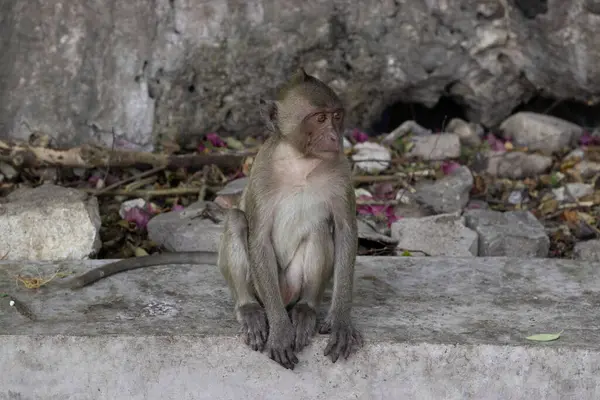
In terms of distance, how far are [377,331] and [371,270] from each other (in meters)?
0.82

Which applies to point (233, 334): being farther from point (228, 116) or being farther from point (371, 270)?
point (228, 116)

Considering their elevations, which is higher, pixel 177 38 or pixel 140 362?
pixel 177 38

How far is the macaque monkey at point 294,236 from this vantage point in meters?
3.49

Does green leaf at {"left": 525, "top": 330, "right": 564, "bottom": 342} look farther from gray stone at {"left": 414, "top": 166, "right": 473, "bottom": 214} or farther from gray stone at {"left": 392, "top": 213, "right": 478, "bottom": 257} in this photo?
gray stone at {"left": 414, "top": 166, "right": 473, "bottom": 214}

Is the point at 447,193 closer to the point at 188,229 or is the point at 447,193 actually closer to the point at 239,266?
the point at 188,229

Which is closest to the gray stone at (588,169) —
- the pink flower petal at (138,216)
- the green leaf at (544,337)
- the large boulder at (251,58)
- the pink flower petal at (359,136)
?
the large boulder at (251,58)

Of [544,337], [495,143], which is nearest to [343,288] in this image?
[544,337]

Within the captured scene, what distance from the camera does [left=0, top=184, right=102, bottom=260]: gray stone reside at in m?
4.80

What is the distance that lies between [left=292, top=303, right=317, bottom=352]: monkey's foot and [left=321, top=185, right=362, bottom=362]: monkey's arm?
0.17ft

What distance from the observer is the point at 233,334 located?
355 cm

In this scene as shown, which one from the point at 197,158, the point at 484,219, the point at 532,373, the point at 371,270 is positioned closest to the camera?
the point at 532,373

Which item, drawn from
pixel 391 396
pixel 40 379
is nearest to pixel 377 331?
pixel 391 396

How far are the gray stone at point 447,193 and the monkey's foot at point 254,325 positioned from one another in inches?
96.7

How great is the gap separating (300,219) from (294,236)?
0.08 m
